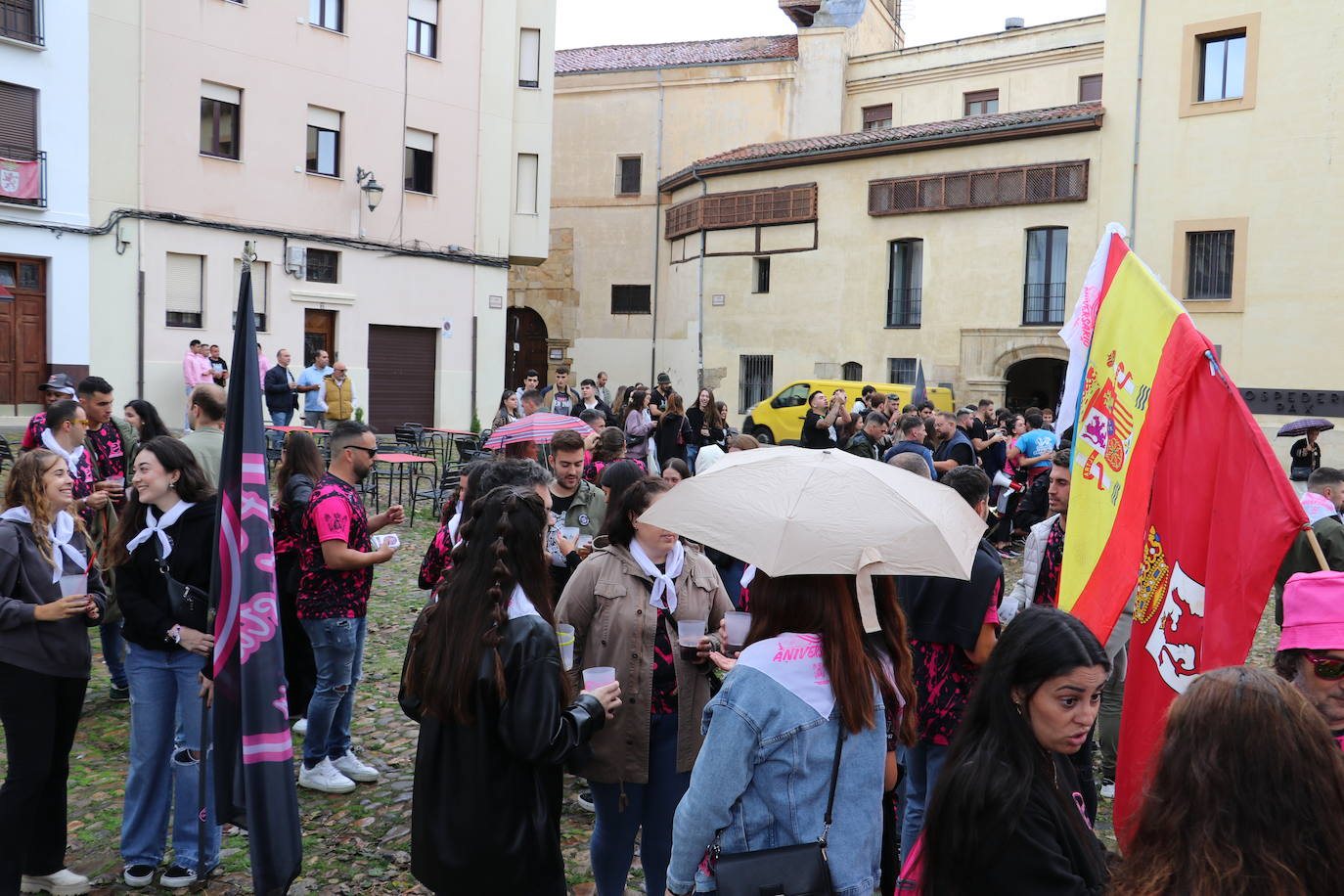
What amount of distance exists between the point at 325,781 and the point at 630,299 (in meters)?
31.4

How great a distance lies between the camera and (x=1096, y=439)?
4145 mm

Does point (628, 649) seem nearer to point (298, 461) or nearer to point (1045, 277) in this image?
point (298, 461)

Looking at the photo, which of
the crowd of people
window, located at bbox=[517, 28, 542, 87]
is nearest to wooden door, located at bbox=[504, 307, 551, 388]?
window, located at bbox=[517, 28, 542, 87]

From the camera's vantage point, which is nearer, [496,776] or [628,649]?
[496,776]

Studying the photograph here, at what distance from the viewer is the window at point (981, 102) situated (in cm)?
3397

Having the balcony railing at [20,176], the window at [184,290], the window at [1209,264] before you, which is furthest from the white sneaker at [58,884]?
the window at [1209,264]

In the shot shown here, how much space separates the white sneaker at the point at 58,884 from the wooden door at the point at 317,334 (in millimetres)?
20265

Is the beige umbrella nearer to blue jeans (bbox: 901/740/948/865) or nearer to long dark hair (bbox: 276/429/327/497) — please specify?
blue jeans (bbox: 901/740/948/865)

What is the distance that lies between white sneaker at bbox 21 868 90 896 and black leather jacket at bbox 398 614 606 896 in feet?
7.43

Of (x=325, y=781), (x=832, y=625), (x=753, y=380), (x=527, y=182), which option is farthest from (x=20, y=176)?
(x=832, y=625)

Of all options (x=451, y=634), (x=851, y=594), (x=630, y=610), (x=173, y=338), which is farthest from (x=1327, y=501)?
(x=173, y=338)

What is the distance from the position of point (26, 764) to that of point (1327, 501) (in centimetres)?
733

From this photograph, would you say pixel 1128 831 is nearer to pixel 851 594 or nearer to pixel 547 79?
pixel 851 594

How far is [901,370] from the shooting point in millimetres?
28578
